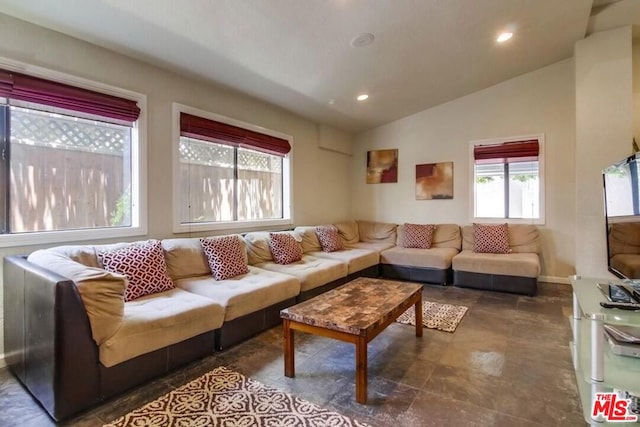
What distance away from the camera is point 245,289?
2838 millimetres

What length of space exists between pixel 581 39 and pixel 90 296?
215 inches

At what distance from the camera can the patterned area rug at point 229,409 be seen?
1.79 m

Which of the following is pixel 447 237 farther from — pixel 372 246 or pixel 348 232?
pixel 348 232

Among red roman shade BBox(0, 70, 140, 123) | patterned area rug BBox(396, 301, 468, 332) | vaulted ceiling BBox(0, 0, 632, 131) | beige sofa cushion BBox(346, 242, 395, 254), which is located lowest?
patterned area rug BBox(396, 301, 468, 332)

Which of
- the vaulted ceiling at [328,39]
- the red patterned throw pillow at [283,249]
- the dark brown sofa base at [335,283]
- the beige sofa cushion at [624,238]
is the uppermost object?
the vaulted ceiling at [328,39]

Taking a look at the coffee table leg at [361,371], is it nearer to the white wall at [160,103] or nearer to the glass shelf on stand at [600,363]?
the glass shelf on stand at [600,363]

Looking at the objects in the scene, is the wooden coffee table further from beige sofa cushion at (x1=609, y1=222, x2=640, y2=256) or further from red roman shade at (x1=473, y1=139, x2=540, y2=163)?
red roman shade at (x1=473, y1=139, x2=540, y2=163)

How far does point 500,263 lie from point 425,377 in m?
2.67

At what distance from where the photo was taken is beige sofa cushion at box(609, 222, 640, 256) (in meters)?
2.10

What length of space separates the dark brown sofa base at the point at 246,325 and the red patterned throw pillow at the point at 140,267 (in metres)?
0.61

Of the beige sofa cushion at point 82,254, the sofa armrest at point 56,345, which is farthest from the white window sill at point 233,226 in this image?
the sofa armrest at point 56,345

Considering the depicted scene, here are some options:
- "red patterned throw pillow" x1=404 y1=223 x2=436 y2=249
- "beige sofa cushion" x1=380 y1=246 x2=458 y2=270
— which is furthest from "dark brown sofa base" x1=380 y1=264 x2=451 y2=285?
"red patterned throw pillow" x1=404 y1=223 x2=436 y2=249

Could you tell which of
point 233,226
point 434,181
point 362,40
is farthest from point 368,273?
point 362,40

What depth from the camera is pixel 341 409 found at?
6.25 feet
